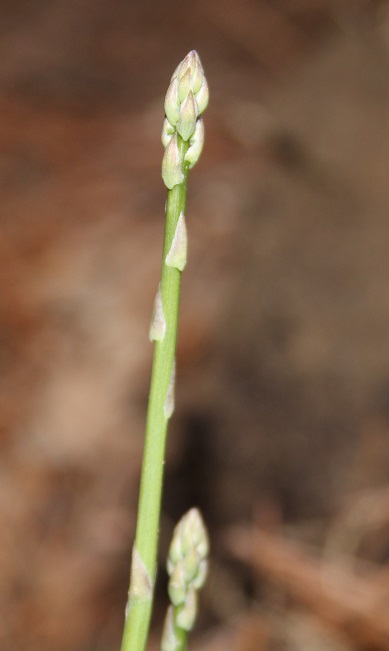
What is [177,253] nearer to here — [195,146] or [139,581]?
[195,146]

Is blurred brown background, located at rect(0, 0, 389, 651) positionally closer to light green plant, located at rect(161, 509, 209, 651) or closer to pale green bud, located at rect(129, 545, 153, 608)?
light green plant, located at rect(161, 509, 209, 651)

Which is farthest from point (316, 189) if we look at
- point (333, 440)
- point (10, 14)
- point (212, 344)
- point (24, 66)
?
point (10, 14)

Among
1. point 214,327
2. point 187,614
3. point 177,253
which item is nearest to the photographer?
point 177,253

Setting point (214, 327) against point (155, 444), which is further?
point (214, 327)

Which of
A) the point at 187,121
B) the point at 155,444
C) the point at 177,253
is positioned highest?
the point at 187,121

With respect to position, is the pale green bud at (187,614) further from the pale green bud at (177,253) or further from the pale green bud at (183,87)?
the pale green bud at (183,87)

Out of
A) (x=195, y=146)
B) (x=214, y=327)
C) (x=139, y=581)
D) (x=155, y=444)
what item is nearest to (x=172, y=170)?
(x=195, y=146)

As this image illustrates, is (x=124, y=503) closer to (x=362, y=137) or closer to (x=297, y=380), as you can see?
(x=297, y=380)

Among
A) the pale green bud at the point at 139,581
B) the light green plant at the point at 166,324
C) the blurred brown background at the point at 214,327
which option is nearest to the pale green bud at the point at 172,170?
the light green plant at the point at 166,324
